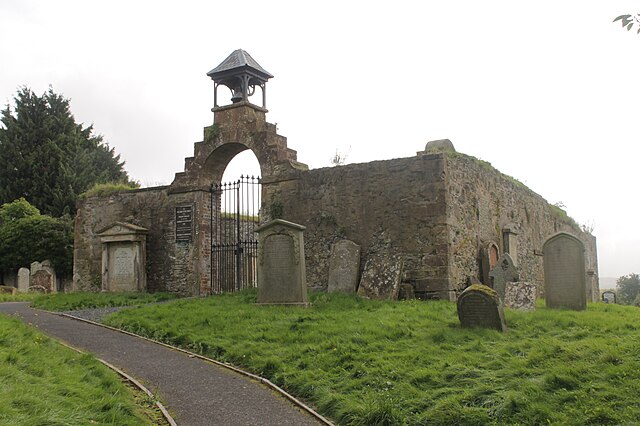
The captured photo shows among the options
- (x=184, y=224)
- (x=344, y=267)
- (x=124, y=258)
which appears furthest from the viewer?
(x=124, y=258)

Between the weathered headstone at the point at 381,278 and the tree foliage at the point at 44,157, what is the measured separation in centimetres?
2761

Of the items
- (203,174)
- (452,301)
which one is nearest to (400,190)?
(452,301)

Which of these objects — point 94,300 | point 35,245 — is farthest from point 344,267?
point 35,245

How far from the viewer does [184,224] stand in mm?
19047

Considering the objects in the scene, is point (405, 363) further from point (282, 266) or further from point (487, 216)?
point (487, 216)

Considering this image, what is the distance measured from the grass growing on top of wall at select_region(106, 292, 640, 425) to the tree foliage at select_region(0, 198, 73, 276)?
2029 cm

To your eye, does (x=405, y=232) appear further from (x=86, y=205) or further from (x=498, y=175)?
(x=86, y=205)

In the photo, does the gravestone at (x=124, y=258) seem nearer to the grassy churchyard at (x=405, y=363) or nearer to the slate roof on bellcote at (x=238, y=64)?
the slate roof on bellcote at (x=238, y=64)

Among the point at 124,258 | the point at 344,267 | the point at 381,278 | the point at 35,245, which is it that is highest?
the point at 35,245

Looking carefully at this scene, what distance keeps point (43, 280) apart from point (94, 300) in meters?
13.5

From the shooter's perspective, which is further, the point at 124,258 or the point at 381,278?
the point at 124,258

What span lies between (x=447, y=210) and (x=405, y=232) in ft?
3.96

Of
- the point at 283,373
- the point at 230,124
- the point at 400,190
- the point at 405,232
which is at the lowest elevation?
the point at 283,373

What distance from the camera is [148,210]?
1984 centimetres
